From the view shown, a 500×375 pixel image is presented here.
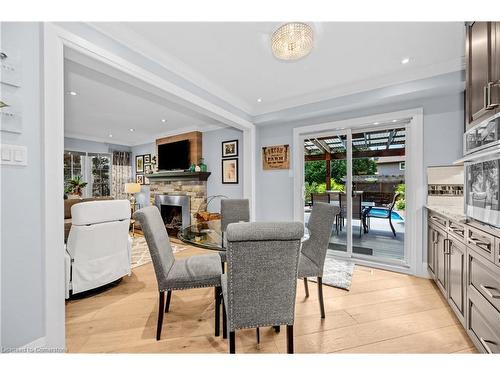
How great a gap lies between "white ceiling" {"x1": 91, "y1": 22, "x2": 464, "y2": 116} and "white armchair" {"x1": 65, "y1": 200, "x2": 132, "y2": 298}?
5.32ft

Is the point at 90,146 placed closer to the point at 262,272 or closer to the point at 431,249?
the point at 262,272

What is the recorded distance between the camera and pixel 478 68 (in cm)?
157

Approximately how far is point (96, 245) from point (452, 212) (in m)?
3.58

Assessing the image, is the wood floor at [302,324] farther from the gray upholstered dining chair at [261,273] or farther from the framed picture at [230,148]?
the framed picture at [230,148]

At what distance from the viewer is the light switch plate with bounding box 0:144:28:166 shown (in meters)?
1.27

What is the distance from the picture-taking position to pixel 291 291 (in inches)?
49.6

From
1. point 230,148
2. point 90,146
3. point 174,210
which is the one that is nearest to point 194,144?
point 230,148

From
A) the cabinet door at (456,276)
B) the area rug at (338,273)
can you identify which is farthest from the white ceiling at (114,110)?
the cabinet door at (456,276)

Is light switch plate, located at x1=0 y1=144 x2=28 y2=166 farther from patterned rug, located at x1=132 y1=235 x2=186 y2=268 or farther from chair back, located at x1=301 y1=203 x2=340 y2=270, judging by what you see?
patterned rug, located at x1=132 y1=235 x2=186 y2=268

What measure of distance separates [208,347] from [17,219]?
4.77 feet

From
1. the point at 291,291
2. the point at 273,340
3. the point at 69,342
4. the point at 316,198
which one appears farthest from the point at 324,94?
the point at 69,342
